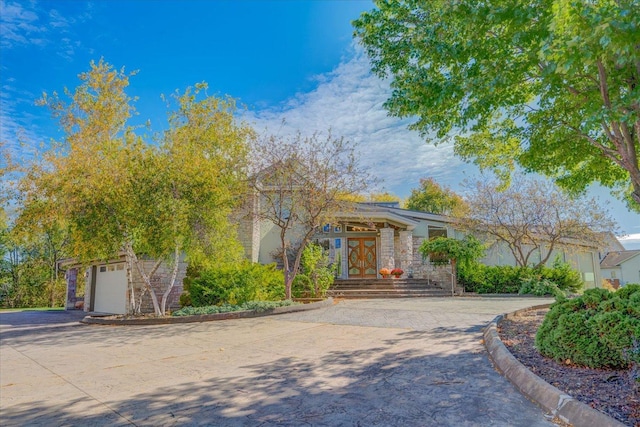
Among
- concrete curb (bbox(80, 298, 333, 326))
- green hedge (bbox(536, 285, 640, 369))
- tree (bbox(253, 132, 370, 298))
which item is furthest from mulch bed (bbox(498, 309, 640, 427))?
tree (bbox(253, 132, 370, 298))

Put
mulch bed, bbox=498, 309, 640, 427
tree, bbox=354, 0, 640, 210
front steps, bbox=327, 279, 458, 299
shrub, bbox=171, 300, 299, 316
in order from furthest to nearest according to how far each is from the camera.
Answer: front steps, bbox=327, 279, 458, 299, shrub, bbox=171, 300, 299, 316, tree, bbox=354, 0, 640, 210, mulch bed, bbox=498, 309, 640, 427

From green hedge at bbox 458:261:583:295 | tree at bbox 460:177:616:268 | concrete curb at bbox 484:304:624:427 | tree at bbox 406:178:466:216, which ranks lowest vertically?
concrete curb at bbox 484:304:624:427

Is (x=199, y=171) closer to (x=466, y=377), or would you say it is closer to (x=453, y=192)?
(x=466, y=377)

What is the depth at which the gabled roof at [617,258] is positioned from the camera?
35812 millimetres

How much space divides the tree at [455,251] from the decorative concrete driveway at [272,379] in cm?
933

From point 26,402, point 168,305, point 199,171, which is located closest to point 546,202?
point 199,171

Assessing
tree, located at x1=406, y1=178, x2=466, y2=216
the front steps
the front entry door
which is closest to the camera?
the front steps

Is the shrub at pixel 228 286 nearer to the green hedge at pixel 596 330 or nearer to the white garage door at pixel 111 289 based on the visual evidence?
the white garage door at pixel 111 289

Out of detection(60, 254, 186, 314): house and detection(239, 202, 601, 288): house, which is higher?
detection(239, 202, 601, 288): house

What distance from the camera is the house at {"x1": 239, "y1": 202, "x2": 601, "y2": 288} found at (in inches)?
725

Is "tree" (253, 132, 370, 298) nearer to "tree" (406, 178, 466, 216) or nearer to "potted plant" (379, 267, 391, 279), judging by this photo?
"potted plant" (379, 267, 391, 279)

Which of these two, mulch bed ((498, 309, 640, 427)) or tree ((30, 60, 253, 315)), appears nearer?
mulch bed ((498, 309, 640, 427))

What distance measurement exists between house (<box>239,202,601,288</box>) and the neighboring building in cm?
2185

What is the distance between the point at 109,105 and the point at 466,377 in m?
16.9
